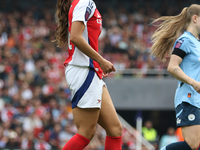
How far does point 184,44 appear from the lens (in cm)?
380

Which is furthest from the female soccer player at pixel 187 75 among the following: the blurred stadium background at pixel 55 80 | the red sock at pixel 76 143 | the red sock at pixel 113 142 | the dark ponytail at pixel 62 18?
the blurred stadium background at pixel 55 80

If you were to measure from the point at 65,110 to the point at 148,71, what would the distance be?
381 centimetres

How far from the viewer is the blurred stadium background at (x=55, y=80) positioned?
11969mm

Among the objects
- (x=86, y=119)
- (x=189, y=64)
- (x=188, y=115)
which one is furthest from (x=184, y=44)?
(x=86, y=119)

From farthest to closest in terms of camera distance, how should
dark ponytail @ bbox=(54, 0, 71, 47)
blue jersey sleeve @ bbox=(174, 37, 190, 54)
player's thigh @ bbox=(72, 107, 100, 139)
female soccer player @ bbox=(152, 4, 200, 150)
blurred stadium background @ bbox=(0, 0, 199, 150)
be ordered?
1. blurred stadium background @ bbox=(0, 0, 199, 150)
2. blue jersey sleeve @ bbox=(174, 37, 190, 54)
3. female soccer player @ bbox=(152, 4, 200, 150)
4. dark ponytail @ bbox=(54, 0, 71, 47)
5. player's thigh @ bbox=(72, 107, 100, 139)

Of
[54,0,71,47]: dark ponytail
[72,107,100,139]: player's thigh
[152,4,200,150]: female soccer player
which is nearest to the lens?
[72,107,100,139]: player's thigh

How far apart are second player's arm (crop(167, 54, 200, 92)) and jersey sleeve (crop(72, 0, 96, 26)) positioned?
110 centimetres

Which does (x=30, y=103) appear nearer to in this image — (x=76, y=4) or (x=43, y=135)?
(x=43, y=135)

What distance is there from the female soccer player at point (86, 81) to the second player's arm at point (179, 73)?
849 mm

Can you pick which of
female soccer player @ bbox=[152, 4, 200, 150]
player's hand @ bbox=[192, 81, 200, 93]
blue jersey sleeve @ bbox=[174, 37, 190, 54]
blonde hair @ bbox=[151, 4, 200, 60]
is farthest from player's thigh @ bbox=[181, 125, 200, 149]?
blonde hair @ bbox=[151, 4, 200, 60]

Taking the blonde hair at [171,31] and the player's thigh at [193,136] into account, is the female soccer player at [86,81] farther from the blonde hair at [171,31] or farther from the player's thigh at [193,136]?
the blonde hair at [171,31]

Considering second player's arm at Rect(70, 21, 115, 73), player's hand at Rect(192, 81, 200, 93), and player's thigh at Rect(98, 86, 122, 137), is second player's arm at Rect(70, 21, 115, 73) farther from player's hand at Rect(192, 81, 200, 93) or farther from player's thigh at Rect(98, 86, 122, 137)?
player's hand at Rect(192, 81, 200, 93)

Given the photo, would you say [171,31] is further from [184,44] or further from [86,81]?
[86,81]

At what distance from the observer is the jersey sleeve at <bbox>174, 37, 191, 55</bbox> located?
3.79m
